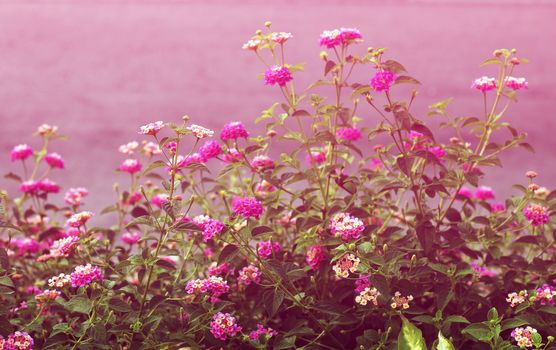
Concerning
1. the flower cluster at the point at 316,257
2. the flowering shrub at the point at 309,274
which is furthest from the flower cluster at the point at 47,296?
the flower cluster at the point at 316,257

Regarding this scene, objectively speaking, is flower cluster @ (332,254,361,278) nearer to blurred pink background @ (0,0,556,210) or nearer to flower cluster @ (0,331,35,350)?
flower cluster @ (0,331,35,350)

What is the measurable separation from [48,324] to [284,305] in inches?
18.2

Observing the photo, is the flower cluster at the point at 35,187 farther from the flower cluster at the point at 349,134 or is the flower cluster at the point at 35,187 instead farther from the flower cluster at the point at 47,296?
the flower cluster at the point at 349,134

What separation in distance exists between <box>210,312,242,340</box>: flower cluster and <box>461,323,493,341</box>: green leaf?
1.20ft

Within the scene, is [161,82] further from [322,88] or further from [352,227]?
[352,227]

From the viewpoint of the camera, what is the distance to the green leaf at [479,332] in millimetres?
A: 1126

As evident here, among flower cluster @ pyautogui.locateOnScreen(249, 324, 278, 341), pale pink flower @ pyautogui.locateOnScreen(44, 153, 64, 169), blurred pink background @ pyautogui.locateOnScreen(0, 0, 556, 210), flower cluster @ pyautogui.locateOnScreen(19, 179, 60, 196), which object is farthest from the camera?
blurred pink background @ pyautogui.locateOnScreen(0, 0, 556, 210)

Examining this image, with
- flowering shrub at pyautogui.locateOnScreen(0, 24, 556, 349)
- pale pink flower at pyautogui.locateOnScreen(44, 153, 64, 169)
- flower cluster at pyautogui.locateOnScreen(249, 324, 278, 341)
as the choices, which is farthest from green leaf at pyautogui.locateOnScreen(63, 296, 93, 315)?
pale pink flower at pyautogui.locateOnScreen(44, 153, 64, 169)

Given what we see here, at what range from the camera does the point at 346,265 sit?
3.84 feet

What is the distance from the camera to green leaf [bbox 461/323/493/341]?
113 centimetres

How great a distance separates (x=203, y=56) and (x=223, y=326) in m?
3.42

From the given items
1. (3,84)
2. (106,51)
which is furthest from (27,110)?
(106,51)

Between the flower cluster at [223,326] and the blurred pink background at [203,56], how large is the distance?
→ 2.47m

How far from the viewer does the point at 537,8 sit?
4766mm
